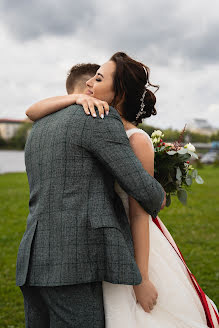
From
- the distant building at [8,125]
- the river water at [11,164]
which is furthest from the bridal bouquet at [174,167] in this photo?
the distant building at [8,125]

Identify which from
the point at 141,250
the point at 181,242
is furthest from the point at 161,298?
the point at 181,242

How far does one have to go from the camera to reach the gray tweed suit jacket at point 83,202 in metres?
1.90

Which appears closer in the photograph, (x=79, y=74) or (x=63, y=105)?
(x=63, y=105)

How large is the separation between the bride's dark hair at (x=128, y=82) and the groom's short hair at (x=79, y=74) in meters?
0.95

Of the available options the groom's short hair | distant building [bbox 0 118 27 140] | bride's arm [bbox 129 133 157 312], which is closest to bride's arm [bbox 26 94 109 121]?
bride's arm [bbox 129 133 157 312]

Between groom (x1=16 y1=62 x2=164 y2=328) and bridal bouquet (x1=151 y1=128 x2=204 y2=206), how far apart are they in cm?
71

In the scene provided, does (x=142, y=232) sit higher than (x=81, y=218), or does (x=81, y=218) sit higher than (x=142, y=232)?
(x=81, y=218)

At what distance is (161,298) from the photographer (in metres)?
2.29

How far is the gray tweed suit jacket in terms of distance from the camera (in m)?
1.90

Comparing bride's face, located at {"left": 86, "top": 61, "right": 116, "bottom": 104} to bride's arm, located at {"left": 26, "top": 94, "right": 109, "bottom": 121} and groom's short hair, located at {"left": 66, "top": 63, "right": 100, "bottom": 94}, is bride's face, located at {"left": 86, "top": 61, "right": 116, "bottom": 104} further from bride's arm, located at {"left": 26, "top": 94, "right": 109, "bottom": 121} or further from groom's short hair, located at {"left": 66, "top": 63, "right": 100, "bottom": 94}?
groom's short hair, located at {"left": 66, "top": 63, "right": 100, "bottom": 94}

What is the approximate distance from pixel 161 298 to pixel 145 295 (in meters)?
0.18

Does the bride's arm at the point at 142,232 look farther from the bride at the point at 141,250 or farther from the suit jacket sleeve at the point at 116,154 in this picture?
the suit jacket sleeve at the point at 116,154

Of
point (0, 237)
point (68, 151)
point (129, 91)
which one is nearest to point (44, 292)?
point (68, 151)

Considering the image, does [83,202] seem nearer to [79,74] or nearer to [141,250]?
[141,250]
